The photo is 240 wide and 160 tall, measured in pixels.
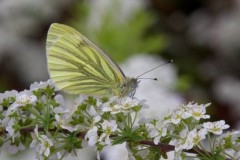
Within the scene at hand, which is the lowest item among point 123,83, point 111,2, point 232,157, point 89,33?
point 232,157

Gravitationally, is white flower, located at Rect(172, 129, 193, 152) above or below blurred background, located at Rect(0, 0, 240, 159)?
below

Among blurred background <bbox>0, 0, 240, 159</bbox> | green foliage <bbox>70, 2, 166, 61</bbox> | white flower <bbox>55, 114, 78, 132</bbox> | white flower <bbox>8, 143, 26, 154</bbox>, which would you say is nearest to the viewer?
white flower <bbox>55, 114, 78, 132</bbox>

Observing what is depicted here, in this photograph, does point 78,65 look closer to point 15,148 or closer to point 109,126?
point 15,148

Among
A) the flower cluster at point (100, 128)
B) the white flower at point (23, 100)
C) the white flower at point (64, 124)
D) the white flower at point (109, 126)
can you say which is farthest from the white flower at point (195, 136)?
the white flower at point (23, 100)

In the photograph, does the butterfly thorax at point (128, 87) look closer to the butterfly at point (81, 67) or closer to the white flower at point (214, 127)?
the butterfly at point (81, 67)

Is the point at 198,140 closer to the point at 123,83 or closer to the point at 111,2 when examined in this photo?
the point at 123,83

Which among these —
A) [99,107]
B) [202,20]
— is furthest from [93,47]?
[202,20]

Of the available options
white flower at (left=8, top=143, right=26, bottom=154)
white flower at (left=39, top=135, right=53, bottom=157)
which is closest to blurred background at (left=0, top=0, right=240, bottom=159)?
white flower at (left=8, top=143, right=26, bottom=154)

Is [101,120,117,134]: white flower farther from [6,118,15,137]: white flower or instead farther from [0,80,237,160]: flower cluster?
[6,118,15,137]: white flower
